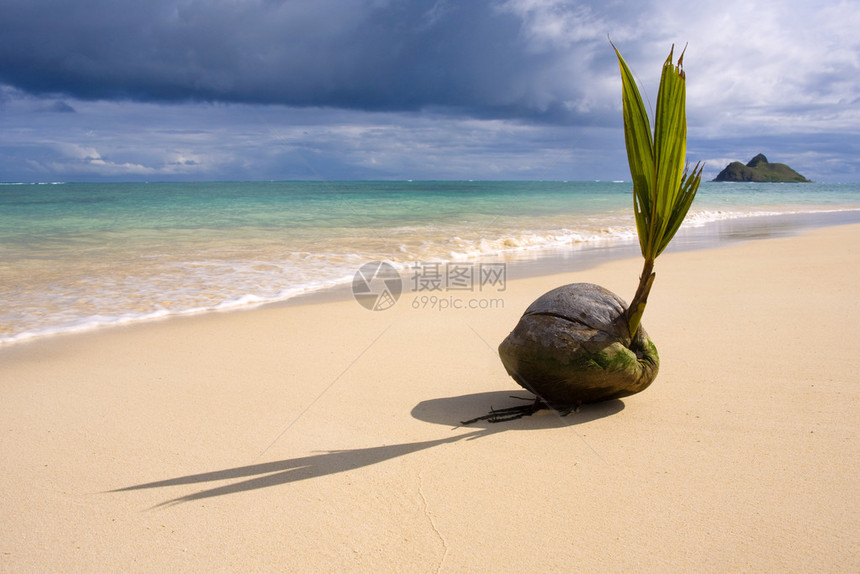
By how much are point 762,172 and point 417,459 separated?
9033cm

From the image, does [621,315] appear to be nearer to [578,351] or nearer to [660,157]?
[578,351]

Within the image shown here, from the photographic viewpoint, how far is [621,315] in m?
3.03

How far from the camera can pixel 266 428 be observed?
3.02m

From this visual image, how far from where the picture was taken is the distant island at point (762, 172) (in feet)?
259

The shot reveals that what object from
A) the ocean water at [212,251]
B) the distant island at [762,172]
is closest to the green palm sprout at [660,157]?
the ocean water at [212,251]

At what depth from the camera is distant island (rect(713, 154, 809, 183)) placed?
7888 cm

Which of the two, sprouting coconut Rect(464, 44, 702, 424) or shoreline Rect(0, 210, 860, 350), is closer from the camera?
sprouting coconut Rect(464, 44, 702, 424)

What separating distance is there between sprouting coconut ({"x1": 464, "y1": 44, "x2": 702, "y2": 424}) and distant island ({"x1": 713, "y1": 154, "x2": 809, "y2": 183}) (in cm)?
8748

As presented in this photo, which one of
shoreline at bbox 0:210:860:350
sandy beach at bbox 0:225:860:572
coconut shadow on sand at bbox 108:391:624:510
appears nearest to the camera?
sandy beach at bbox 0:225:860:572

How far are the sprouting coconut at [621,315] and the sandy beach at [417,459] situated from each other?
193mm

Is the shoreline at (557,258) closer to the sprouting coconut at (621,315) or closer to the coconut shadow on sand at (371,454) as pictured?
the coconut shadow on sand at (371,454)

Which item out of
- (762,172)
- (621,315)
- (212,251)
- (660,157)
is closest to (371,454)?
(621,315)

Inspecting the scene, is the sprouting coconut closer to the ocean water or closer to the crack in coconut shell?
the crack in coconut shell

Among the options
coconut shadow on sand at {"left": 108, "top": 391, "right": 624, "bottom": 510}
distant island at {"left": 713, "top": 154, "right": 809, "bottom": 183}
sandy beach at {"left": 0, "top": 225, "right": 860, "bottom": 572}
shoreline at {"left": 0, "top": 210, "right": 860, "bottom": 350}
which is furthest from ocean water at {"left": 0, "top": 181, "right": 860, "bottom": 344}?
distant island at {"left": 713, "top": 154, "right": 809, "bottom": 183}
